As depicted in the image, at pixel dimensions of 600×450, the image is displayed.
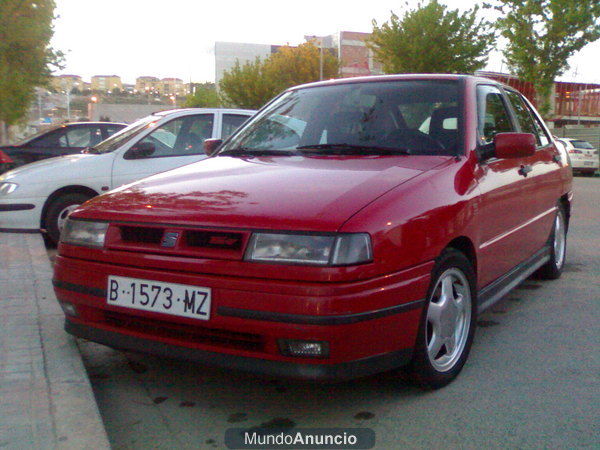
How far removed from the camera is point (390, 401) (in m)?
3.06

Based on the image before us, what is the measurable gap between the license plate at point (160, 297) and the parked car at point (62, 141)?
29.0ft

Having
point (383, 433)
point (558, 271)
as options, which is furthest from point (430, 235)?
point (558, 271)

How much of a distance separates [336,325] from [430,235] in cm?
70

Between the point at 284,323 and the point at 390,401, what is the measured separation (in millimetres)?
826

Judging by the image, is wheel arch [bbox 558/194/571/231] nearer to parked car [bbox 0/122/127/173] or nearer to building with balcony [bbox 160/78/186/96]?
parked car [bbox 0/122/127/173]

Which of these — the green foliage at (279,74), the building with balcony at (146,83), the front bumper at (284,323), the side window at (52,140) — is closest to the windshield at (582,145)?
the side window at (52,140)

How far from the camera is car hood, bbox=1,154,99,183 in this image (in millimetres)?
7062

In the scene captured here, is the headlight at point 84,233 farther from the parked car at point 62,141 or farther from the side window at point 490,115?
the parked car at point 62,141

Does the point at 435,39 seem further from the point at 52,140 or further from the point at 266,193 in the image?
the point at 266,193

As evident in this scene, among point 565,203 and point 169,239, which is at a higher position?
point 169,239

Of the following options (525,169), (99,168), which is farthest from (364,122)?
(99,168)

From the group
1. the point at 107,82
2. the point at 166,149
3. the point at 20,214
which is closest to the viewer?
the point at 20,214

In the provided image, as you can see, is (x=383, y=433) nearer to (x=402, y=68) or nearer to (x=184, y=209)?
(x=184, y=209)

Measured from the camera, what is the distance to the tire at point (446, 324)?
299 centimetres
